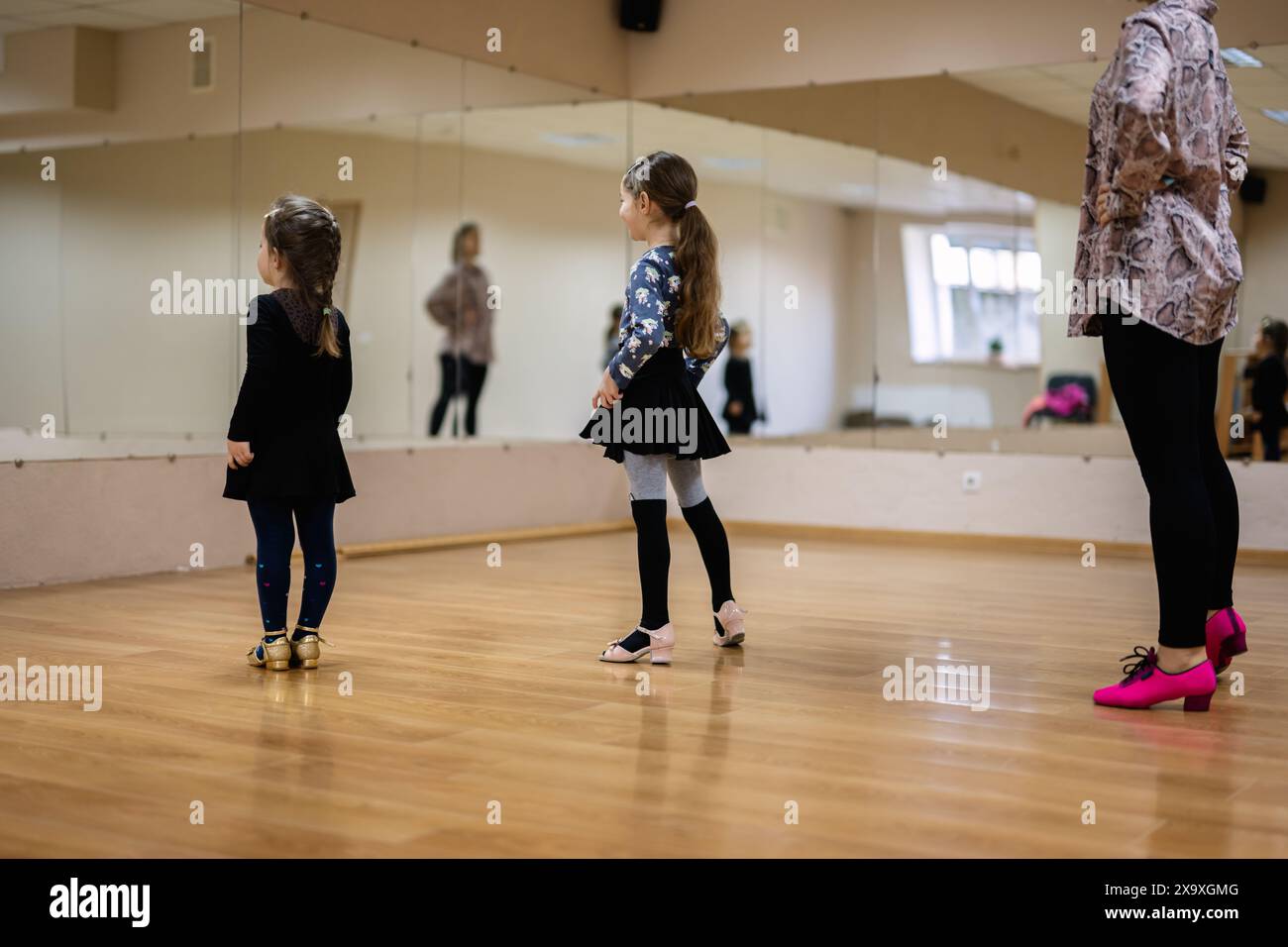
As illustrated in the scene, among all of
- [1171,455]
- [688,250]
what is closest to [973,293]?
[688,250]

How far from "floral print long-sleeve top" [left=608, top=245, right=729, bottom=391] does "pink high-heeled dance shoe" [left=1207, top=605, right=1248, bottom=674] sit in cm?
134

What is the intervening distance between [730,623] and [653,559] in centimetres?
37

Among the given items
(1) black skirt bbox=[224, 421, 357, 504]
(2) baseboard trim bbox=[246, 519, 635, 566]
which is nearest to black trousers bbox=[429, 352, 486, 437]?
(2) baseboard trim bbox=[246, 519, 635, 566]

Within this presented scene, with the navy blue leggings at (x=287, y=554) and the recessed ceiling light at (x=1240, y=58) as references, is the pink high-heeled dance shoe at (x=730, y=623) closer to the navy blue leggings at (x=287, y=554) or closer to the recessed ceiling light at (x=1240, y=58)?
the navy blue leggings at (x=287, y=554)

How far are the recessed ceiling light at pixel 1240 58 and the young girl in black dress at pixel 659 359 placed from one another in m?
3.44

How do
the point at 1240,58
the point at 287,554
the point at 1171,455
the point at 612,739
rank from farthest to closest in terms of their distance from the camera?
the point at 1240,58
the point at 287,554
the point at 1171,455
the point at 612,739

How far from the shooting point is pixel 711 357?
365 centimetres

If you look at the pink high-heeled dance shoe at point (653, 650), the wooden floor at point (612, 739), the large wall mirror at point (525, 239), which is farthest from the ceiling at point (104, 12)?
the pink high-heeled dance shoe at point (653, 650)

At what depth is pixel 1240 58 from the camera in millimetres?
5988

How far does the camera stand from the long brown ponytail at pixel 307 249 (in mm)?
3490

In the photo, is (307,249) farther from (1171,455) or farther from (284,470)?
(1171,455)
